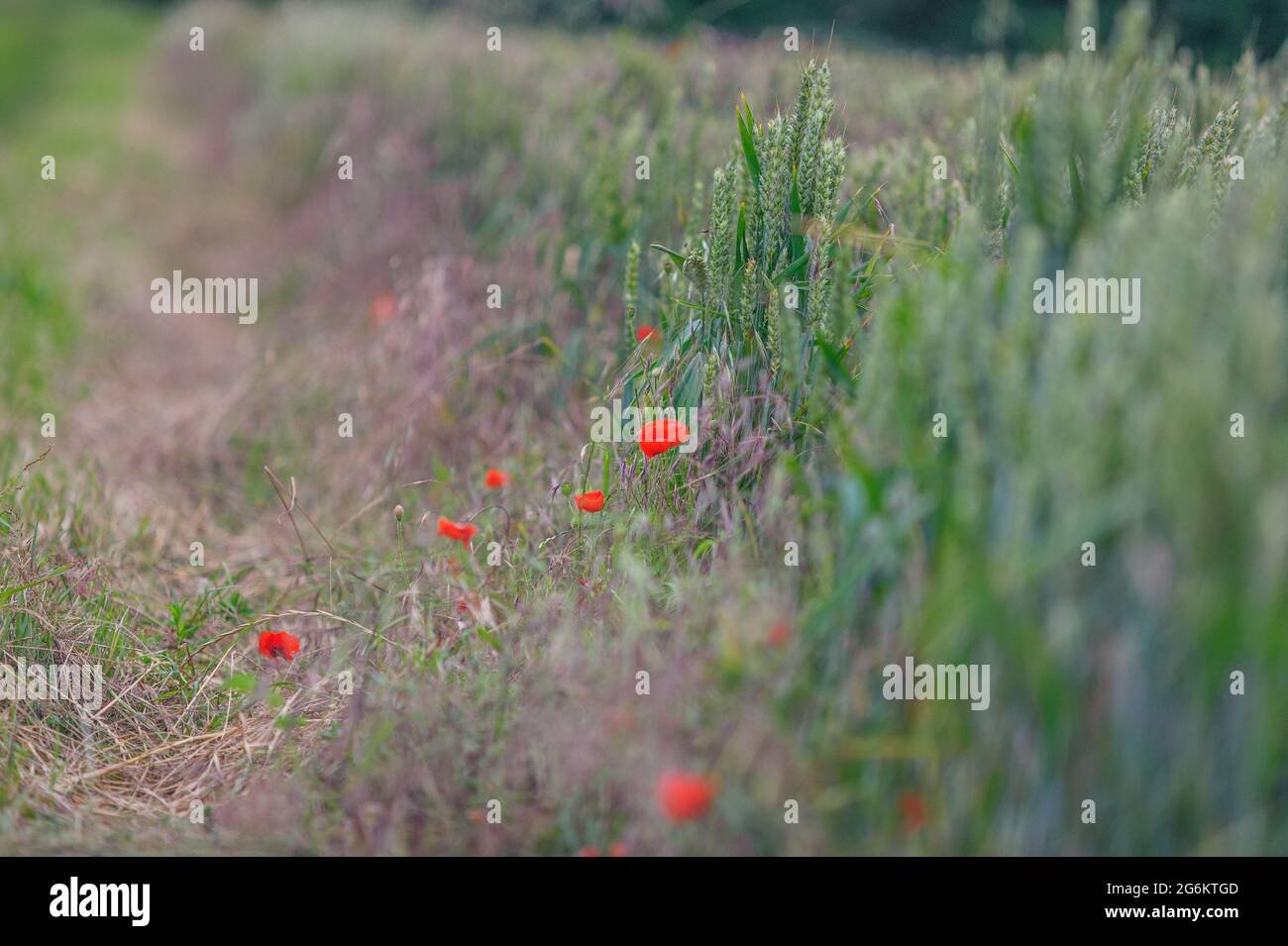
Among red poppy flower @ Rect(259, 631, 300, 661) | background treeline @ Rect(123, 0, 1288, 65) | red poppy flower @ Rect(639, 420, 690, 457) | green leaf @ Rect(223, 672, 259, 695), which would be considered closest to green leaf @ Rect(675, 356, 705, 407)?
red poppy flower @ Rect(639, 420, 690, 457)

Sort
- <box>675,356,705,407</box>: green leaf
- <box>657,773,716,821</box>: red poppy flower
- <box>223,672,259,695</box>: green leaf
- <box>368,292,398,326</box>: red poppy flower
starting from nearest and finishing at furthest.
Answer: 1. <box>657,773,716,821</box>: red poppy flower
2. <box>223,672,259,695</box>: green leaf
3. <box>675,356,705,407</box>: green leaf
4. <box>368,292,398,326</box>: red poppy flower

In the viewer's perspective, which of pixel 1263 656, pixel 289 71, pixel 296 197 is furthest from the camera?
pixel 289 71

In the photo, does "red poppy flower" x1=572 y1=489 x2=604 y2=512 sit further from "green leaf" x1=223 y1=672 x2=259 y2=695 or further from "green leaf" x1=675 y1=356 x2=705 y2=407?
"green leaf" x1=223 y1=672 x2=259 y2=695

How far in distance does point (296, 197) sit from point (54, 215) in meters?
1.49

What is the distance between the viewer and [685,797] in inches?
53.4

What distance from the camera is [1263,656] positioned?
4.24 ft

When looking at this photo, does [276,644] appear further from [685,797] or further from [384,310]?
[384,310]

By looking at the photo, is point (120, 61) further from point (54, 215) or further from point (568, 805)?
point (568, 805)

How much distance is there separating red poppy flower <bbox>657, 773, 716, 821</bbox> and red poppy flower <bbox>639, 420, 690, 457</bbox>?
748 mm

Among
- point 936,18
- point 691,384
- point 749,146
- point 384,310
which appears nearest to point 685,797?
point 691,384

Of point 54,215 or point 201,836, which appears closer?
point 201,836

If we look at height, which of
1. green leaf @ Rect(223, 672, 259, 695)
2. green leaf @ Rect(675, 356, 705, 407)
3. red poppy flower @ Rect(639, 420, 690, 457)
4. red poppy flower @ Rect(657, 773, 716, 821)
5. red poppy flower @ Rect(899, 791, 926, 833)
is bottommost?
red poppy flower @ Rect(899, 791, 926, 833)

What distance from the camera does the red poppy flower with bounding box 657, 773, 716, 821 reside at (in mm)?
1356
